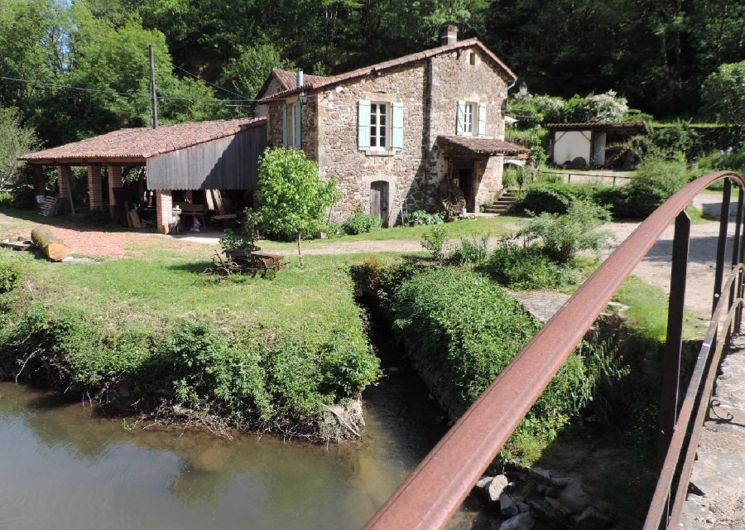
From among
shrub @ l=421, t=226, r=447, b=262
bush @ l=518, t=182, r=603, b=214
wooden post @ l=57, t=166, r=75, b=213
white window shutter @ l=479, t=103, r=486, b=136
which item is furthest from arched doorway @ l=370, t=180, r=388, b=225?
wooden post @ l=57, t=166, r=75, b=213

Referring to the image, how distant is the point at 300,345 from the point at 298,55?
37.4m

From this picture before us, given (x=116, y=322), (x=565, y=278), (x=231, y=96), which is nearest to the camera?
(x=116, y=322)

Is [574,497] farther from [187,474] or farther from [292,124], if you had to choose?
A: [292,124]

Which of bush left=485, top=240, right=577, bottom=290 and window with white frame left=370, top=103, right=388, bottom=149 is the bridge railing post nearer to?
bush left=485, top=240, right=577, bottom=290

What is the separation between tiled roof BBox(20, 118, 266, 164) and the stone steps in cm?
931

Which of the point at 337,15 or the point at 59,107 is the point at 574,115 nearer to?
the point at 337,15

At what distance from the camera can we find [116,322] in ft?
Answer: 35.9

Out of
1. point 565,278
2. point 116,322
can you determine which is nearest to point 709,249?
point 565,278

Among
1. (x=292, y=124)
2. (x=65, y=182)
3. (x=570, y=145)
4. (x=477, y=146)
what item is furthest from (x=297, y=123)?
(x=570, y=145)

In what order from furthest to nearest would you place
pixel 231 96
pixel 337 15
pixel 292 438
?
pixel 337 15
pixel 231 96
pixel 292 438

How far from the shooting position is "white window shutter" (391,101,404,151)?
67.7 feet

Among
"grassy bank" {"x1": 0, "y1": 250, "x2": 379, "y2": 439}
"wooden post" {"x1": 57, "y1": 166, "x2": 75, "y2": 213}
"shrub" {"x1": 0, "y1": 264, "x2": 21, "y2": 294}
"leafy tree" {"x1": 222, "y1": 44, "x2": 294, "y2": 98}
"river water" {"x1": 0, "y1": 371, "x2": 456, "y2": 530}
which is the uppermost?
"leafy tree" {"x1": 222, "y1": 44, "x2": 294, "y2": 98}

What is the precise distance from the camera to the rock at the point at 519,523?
22.9ft

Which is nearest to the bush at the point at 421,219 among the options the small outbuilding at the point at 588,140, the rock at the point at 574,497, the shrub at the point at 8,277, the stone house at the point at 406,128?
the stone house at the point at 406,128
